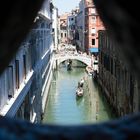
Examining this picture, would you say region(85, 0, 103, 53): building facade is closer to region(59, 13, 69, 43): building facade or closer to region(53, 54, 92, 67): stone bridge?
region(53, 54, 92, 67): stone bridge

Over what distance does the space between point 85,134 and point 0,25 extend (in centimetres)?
14

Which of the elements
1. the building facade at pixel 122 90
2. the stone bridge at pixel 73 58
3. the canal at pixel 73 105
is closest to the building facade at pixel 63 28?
the stone bridge at pixel 73 58

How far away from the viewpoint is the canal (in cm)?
1318

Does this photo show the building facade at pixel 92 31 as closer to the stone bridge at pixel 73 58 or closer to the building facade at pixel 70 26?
the stone bridge at pixel 73 58

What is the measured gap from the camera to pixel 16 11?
17.6 inches

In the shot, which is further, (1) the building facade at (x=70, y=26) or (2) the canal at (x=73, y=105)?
(1) the building facade at (x=70, y=26)

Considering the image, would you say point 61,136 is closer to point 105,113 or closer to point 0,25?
point 0,25

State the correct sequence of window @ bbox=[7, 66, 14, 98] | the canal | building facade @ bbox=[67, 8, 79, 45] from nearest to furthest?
window @ bbox=[7, 66, 14, 98] < the canal < building facade @ bbox=[67, 8, 79, 45]

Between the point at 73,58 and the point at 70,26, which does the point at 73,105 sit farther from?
the point at 70,26

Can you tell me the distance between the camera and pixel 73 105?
15.7 meters

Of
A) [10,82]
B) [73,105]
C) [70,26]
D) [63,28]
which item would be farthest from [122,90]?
[63,28]

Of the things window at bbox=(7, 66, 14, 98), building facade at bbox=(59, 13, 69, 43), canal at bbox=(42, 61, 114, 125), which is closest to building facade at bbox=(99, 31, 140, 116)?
canal at bbox=(42, 61, 114, 125)

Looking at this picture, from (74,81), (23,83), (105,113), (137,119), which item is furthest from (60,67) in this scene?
(137,119)

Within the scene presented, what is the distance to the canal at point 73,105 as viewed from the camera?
13.2m
